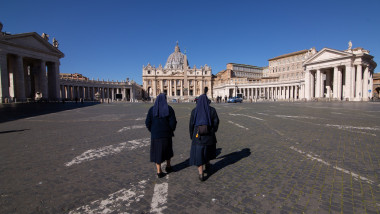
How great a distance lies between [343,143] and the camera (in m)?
6.18

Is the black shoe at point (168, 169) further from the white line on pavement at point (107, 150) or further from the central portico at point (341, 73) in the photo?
the central portico at point (341, 73)

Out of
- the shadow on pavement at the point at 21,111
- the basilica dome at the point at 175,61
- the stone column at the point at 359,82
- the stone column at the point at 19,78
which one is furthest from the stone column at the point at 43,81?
the basilica dome at the point at 175,61

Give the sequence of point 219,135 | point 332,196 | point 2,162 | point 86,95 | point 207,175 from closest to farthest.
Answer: point 332,196
point 207,175
point 2,162
point 219,135
point 86,95

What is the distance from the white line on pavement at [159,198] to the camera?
9.27ft

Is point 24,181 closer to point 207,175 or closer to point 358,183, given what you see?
point 207,175

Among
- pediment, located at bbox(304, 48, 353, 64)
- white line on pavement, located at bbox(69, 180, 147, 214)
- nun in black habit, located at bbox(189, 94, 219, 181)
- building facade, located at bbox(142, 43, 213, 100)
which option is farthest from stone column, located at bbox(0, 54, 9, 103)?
building facade, located at bbox(142, 43, 213, 100)

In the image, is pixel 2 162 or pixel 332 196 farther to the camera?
pixel 2 162

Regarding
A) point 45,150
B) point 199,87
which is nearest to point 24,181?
point 45,150

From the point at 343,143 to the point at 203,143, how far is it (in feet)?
17.0

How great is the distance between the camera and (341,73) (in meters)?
42.1

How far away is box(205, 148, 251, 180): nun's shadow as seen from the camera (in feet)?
14.3

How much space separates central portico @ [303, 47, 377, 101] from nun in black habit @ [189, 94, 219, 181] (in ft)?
156

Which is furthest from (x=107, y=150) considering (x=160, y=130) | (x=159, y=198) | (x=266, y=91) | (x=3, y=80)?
(x=266, y=91)

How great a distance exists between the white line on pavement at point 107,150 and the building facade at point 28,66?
33356 mm
